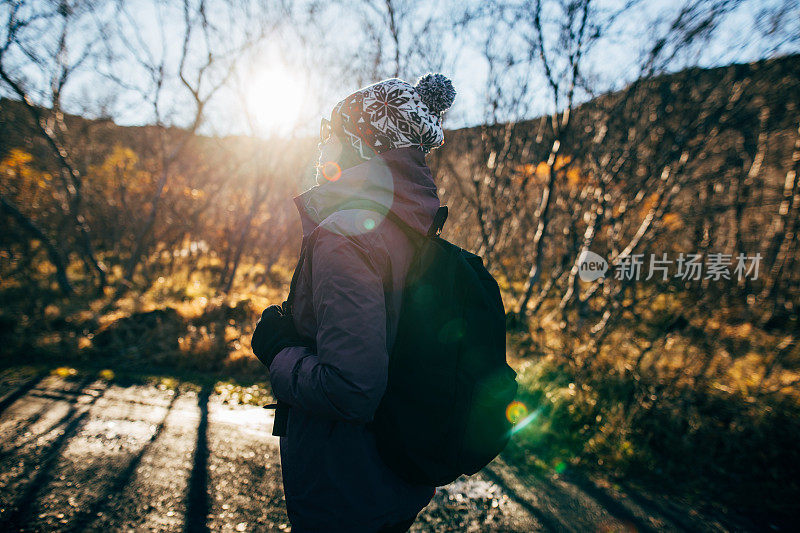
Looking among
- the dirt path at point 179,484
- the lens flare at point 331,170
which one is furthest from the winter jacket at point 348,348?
the dirt path at point 179,484

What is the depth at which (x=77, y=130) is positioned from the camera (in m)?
11.7

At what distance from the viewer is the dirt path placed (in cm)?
234

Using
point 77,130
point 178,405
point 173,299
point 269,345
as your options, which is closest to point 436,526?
point 269,345

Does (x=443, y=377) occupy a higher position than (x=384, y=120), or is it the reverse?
(x=384, y=120)

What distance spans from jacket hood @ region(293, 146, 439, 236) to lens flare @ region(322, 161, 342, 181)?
0.43ft

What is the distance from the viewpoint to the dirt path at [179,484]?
2.34m

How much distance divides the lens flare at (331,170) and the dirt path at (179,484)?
2.36 metres

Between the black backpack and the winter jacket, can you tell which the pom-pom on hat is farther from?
the black backpack

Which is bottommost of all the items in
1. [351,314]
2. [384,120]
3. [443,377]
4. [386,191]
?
[443,377]

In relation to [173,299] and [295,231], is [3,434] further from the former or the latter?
[295,231]

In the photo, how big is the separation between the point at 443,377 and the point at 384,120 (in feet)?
2.73

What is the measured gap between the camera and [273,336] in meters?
1.20

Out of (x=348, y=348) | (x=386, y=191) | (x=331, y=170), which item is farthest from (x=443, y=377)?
(x=331, y=170)

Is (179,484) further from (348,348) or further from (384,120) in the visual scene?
(384,120)
